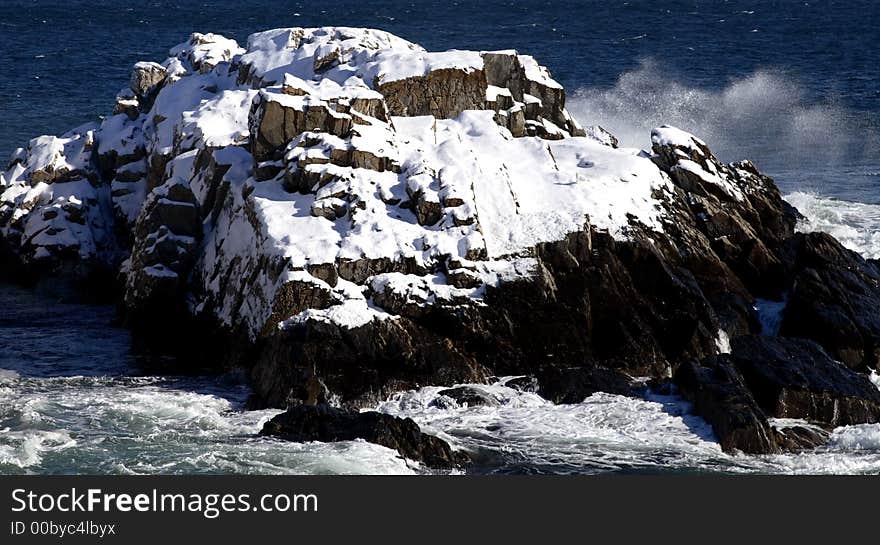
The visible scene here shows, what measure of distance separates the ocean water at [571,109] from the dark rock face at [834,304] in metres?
4.68

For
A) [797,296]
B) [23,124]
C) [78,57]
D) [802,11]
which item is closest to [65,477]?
[797,296]

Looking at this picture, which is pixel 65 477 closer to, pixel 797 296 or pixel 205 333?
pixel 205 333

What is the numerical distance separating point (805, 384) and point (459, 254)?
380 inches

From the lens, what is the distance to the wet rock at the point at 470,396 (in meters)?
36.9

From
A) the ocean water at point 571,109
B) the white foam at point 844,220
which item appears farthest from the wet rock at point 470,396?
the white foam at point 844,220

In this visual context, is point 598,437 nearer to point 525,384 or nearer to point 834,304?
point 525,384

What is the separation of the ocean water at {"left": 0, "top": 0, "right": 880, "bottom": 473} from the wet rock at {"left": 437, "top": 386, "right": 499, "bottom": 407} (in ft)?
0.99

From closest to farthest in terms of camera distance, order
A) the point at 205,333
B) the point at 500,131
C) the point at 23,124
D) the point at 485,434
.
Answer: the point at 485,434 → the point at 205,333 → the point at 500,131 → the point at 23,124

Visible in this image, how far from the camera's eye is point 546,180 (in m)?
43.3

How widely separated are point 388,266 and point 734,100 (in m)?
51.0

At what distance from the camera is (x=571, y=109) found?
80.1m

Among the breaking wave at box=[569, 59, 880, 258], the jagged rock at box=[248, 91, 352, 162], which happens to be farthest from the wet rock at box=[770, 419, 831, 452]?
the jagged rock at box=[248, 91, 352, 162]

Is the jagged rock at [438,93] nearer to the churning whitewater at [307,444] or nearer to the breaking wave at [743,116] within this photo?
the churning whitewater at [307,444]

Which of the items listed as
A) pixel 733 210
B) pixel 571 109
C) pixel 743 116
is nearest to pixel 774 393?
pixel 733 210
